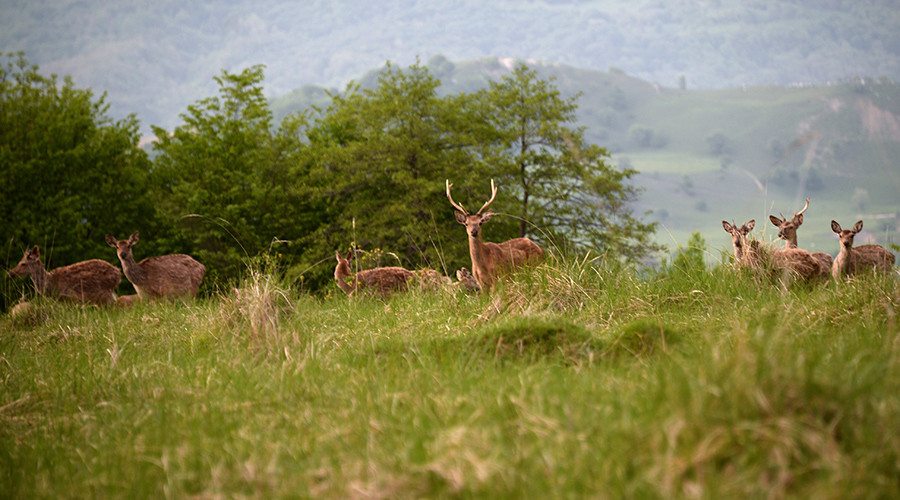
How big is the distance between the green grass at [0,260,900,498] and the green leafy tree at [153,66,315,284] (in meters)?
21.6

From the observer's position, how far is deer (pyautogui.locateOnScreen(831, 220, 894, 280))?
28.8ft

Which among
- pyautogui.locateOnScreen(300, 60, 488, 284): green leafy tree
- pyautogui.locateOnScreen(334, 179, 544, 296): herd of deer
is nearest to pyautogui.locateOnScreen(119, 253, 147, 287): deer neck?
pyautogui.locateOnScreen(334, 179, 544, 296): herd of deer

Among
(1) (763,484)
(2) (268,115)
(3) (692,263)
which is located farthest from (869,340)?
(2) (268,115)

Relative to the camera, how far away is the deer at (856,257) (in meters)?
8.78

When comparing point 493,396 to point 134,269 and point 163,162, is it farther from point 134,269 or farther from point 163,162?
point 163,162

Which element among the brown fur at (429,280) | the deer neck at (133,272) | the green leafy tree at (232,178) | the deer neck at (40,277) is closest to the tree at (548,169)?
the green leafy tree at (232,178)

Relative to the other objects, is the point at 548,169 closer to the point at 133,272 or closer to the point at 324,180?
the point at 324,180

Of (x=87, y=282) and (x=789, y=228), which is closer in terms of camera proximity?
(x=789, y=228)

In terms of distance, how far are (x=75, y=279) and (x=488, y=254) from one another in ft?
26.5

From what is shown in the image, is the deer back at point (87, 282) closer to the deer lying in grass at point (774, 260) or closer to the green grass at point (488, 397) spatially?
the green grass at point (488, 397)

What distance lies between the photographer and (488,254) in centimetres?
977

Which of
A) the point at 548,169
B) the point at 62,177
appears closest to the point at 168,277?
the point at 62,177

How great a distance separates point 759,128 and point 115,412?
617 ft

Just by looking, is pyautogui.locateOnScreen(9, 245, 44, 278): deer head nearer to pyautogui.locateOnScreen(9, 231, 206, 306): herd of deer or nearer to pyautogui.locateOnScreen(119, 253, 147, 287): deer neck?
pyautogui.locateOnScreen(9, 231, 206, 306): herd of deer
